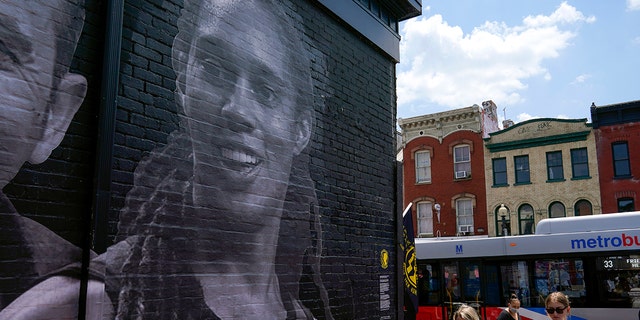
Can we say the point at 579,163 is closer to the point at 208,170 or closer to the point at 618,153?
the point at 618,153

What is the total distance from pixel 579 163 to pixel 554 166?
3.74 feet

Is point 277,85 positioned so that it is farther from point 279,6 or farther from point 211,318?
point 211,318

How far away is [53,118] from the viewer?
12.4ft

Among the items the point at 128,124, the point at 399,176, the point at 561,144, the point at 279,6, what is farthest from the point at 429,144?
the point at 128,124

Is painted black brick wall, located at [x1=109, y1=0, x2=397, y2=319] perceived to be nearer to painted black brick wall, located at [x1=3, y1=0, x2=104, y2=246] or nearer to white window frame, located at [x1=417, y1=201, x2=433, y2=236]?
painted black brick wall, located at [x1=3, y1=0, x2=104, y2=246]

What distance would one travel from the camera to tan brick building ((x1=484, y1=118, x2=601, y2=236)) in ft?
84.4

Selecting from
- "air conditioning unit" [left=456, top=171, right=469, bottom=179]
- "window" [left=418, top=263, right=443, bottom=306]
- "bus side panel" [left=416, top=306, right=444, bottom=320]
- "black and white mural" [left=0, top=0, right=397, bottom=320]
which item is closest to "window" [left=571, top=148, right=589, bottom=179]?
"air conditioning unit" [left=456, top=171, right=469, bottom=179]

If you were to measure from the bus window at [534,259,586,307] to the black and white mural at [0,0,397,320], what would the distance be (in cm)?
698

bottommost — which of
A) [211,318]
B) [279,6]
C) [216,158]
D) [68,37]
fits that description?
[211,318]

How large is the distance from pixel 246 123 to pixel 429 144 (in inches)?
1026

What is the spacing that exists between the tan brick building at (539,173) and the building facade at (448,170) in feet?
2.28

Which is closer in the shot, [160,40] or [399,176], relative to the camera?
[160,40]

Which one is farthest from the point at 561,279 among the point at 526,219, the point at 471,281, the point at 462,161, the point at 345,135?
the point at 462,161

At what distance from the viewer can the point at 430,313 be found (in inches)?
569
